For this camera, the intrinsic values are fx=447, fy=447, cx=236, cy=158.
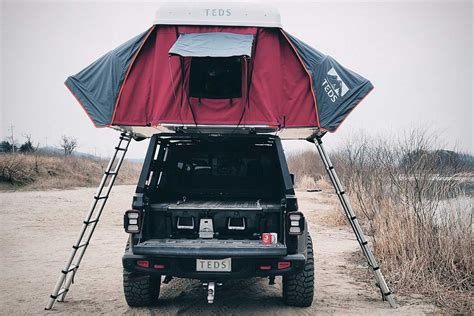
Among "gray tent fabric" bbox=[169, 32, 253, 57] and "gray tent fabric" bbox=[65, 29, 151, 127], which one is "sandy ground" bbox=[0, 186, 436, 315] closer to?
"gray tent fabric" bbox=[65, 29, 151, 127]

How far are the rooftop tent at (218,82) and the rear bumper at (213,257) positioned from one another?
1.71m

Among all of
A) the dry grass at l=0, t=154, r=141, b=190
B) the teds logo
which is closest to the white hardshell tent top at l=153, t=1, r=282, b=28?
the teds logo

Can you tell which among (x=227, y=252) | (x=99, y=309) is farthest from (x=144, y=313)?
(x=227, y=252)

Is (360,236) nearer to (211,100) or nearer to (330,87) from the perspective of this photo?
(330,87)

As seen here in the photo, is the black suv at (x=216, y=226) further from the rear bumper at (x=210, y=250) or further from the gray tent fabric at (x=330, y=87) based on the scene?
the gray tent fabric at (x=330, y=87)

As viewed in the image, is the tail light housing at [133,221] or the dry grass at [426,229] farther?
the dry grass at [426,229]

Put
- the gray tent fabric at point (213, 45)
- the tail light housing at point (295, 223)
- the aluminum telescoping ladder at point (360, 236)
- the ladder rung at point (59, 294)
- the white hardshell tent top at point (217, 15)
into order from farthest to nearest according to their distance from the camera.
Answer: the white hardshell tent top at point (217, 15)
the aluminum telescoping ladder at point (360, 236)
the ladder rung at point (59, 294)
the gray tent fabric at point (213, 45)
the tail light housing at point (295, 223)

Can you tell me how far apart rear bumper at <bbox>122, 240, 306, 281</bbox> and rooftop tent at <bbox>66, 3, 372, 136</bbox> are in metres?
1.71

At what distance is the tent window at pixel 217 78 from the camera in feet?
19.8

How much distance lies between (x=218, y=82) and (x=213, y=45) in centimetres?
57

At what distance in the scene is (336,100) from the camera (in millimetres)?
6035

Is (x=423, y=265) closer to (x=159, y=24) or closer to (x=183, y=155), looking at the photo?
(x=183, y=155)

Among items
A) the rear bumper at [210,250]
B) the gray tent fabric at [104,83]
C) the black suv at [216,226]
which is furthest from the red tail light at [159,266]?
the gray tent fabric at [104,83]

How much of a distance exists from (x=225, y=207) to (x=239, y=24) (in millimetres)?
2472
